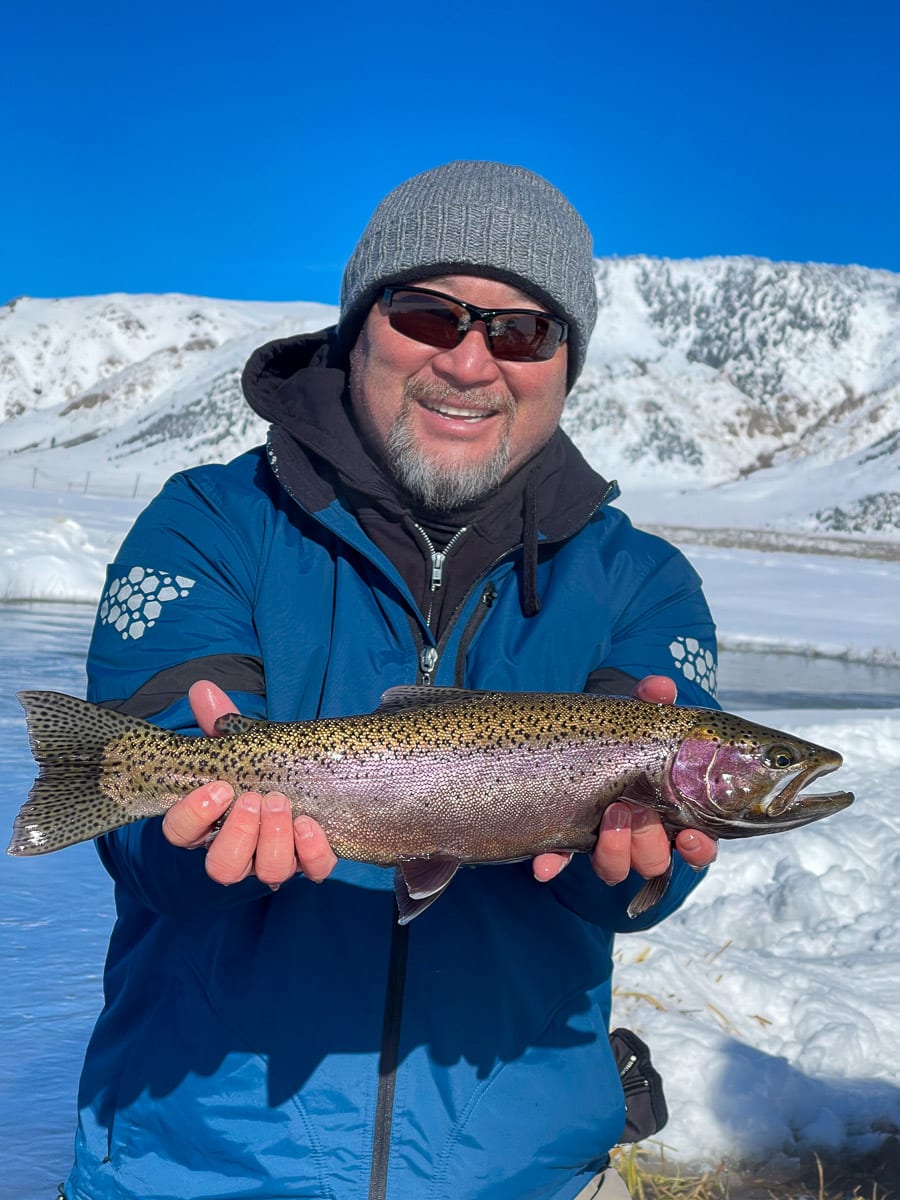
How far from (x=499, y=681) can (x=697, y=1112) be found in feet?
5.90

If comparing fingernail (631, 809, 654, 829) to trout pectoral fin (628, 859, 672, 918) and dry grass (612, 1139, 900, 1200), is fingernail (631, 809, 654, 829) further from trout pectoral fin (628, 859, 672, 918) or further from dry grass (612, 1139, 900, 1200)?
dry grass (612, 1139, 900, 1200)

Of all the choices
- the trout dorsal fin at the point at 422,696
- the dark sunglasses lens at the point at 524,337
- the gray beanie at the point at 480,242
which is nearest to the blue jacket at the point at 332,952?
the trout dorsal fin at the point at 422,696

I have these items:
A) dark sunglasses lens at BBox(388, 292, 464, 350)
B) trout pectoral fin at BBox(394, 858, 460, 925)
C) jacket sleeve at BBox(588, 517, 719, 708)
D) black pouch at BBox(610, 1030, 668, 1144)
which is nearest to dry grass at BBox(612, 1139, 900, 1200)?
black pouch at BBox(610, 1030, 668, 1144)

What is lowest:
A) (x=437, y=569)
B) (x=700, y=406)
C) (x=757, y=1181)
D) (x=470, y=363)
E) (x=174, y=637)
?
(x=757, y=1181)

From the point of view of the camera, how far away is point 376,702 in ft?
9.00

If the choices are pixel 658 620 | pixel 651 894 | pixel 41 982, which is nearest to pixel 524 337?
pixel 658 620

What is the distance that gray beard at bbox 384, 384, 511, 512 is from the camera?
296 centimetres

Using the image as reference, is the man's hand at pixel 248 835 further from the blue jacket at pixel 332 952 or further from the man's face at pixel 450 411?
the man's face at pixel 450 411

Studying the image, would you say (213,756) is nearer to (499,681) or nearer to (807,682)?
(499,681)

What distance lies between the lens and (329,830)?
239 centimetres

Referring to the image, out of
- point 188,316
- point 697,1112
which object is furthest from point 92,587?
point 188,316

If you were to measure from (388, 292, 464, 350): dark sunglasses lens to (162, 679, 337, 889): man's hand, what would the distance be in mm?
1266

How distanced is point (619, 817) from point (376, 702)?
61 centimetres

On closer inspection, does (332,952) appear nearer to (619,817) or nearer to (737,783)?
(619,817)
